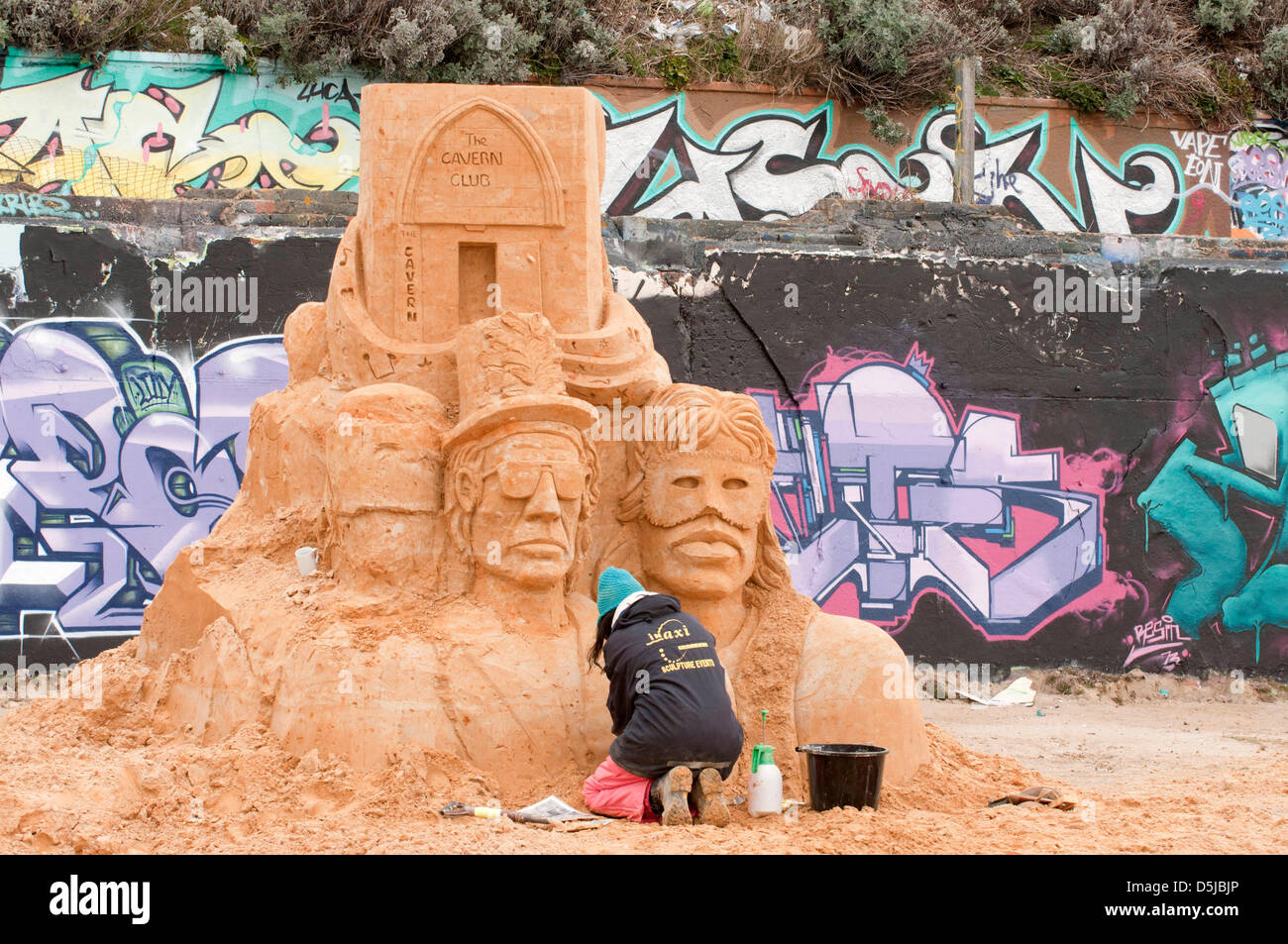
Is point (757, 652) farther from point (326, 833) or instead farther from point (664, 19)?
point (664, 19)

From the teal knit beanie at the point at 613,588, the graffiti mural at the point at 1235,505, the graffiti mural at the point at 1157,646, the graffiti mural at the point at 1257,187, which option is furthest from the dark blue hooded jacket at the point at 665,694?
the graffiti mural at the point at 1257,187

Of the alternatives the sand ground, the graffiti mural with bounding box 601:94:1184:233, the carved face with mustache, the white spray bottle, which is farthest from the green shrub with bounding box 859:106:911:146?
the white spray bottle

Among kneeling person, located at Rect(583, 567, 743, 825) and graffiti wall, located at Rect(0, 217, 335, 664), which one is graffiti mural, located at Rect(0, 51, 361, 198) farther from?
kneeling person, located at Rect(583, 567, 743, 825)

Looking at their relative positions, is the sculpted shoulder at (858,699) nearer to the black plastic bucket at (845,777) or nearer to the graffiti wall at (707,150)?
the black plastic bucket at (845,777)

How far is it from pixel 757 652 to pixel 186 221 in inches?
244

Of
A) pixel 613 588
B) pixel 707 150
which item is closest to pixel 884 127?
pixel 707 150

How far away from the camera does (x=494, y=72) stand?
55.6ft

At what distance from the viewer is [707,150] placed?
17.2m

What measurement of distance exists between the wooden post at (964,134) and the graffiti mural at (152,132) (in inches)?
266

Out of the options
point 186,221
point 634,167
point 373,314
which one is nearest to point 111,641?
point 186,221

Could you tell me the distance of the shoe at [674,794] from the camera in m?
5.23

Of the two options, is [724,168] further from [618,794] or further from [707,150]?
[618,794]

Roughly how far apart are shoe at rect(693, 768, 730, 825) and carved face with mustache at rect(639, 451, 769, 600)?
3.76 feet

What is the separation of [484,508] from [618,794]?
1.31 metres
